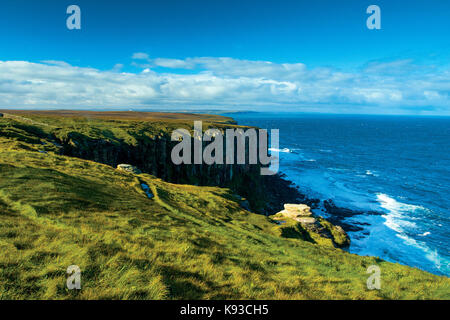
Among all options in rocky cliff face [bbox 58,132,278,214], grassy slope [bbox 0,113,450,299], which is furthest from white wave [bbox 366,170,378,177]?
grassy slope [bbox 0,113,450,299]

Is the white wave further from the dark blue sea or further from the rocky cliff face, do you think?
the rocky cliff face

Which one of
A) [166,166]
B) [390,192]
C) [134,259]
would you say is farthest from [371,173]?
[134,259]

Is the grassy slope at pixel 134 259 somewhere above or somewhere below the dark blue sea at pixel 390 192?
above

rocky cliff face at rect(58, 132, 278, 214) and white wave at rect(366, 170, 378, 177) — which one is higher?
rocky cliff face at rect(58, 132, 278, 214)

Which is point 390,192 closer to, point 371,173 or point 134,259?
point 371,173

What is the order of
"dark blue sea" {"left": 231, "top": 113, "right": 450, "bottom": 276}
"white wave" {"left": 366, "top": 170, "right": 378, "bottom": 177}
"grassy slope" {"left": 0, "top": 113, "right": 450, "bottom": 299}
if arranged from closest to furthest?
1. "grassy slope" {"left": 0, "top": 113, "right": 450, "bottom": 299}
2. "dark blue sea" {"left": 231, "top": 113, "right": 450, "bottom": 276}
3. "white wave" {"left": 366, "top": 170, "right": 378, "bottom": 177}

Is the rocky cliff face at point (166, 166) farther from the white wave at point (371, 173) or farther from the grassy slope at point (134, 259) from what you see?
the white wave at point (371, 173)

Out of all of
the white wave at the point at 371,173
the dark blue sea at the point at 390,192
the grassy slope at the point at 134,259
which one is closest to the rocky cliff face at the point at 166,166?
the dark blue sea at the point at 390,192

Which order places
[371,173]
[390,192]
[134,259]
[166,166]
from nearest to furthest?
[134,259] < [166,166] < [390,192] < [371,173]

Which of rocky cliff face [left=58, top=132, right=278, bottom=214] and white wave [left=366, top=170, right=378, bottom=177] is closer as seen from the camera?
rocky cliff face [left=58, top=132, right=278, bottom=214]
